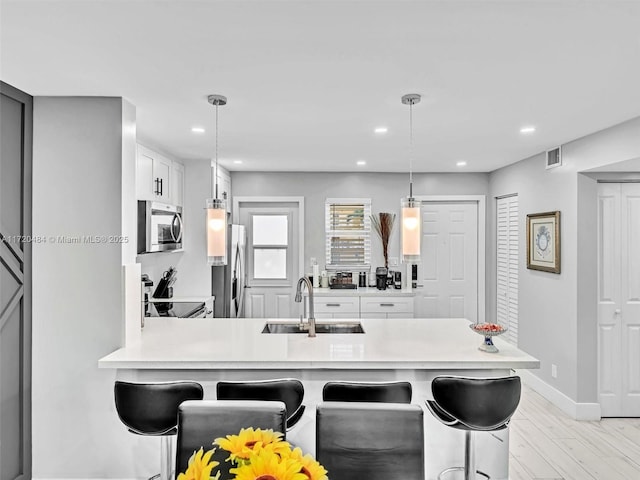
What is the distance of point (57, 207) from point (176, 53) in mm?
1261

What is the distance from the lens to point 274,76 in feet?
7.38

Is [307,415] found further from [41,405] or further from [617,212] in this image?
[617,212]

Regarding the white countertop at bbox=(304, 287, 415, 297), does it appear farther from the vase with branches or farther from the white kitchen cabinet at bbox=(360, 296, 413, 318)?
the vase with branches

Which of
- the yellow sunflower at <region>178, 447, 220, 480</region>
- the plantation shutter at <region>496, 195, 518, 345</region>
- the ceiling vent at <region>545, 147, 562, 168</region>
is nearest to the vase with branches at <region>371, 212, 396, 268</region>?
the plantation shutter at <region>496, 195, 518, 345</region>

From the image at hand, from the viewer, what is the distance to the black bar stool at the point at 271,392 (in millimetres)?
2162

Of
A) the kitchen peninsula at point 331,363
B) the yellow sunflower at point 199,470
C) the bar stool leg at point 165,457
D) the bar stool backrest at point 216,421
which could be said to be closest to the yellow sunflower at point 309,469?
the yellow sunflower at point 199,470

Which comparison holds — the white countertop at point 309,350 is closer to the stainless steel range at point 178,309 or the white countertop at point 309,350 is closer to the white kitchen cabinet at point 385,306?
the stainless steel range at point 178,309

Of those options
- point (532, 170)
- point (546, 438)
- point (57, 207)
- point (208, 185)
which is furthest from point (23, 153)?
point (532, 170)

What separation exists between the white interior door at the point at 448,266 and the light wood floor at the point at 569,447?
6.07 ft

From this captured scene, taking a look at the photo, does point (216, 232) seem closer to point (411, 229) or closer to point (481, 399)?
point (411, 229)

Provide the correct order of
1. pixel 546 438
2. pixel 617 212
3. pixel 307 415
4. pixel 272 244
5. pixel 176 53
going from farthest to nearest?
pixel 272 244 < pixel 617 212 < pixel 546 438 < pixel 307 415 < pixel 176 53

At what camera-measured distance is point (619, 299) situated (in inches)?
148

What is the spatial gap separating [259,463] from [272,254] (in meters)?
4.83

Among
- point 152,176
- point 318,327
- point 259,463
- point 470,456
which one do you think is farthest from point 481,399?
point 152,176
